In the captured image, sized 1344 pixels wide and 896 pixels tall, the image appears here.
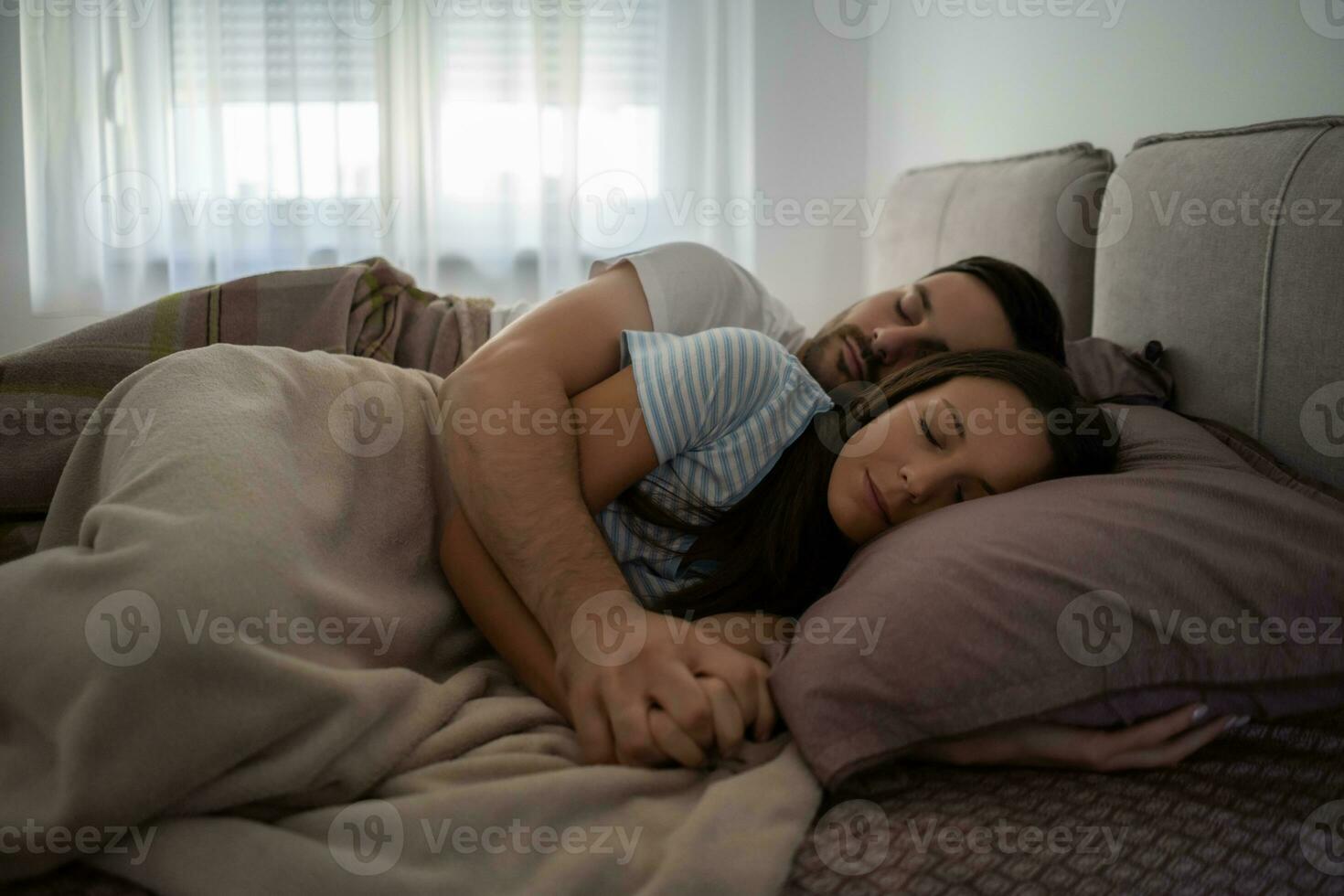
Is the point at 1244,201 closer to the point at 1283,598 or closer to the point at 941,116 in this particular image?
the point at 1283,598

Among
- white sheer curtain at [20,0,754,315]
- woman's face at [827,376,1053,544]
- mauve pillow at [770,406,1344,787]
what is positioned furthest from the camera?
white sheer curtain at [20,0,754,315]

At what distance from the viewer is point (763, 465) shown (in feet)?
3.70

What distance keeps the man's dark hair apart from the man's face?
1cm

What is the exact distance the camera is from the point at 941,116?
8.14 feet

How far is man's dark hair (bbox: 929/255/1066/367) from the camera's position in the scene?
1420mm

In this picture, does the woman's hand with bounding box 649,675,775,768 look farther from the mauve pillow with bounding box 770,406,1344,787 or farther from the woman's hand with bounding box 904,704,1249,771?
the woman's hand with bounding box 904,704,1249,771

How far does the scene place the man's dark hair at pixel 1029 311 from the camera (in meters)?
1.42

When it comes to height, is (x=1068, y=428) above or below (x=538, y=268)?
below

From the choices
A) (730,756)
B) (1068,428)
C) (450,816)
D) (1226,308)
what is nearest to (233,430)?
(450,816)

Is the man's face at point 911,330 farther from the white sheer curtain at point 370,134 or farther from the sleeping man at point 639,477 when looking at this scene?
the white sheer curtain at point 370,134

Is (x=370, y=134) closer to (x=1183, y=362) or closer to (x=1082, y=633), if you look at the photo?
(x=1183, y=362)

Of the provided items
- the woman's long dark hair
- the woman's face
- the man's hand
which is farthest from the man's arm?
the woman's face

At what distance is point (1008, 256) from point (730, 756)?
1181mm

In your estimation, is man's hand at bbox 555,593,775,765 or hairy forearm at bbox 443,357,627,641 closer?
man's hand at bbox 555,593,775,765
